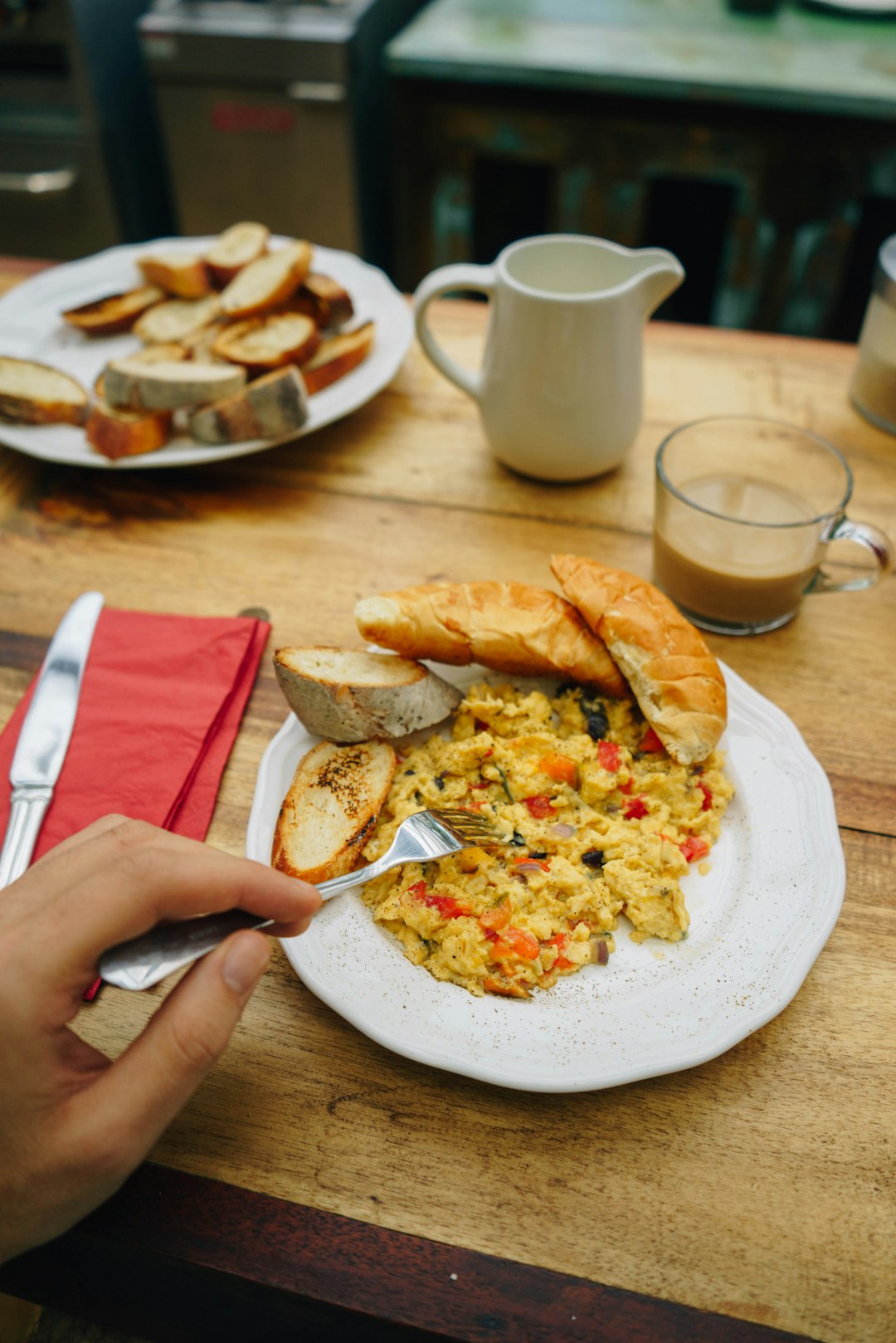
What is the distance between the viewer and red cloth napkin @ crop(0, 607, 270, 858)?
1.29 metres

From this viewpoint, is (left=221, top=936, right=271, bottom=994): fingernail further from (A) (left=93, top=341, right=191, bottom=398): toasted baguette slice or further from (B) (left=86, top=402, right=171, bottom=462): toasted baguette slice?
(A) (left=93, top=341, right=191, bottom=398): toasted baguette slice

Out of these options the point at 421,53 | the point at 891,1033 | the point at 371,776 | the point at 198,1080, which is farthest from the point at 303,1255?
the point at 421,53

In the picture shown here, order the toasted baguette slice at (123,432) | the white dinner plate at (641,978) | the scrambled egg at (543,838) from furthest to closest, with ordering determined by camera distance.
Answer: the toasted baguette slice at (123,432) → the scrambled egg at (543,838) → the white dinner plate at (641,978)

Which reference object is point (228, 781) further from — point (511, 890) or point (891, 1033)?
point (891, 1033)

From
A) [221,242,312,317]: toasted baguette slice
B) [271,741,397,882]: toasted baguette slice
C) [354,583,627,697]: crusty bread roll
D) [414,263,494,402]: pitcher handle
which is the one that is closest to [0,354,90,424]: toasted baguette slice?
[221,242,312,317]: toasted baguette slice

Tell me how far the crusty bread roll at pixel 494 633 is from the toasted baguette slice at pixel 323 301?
0.99m

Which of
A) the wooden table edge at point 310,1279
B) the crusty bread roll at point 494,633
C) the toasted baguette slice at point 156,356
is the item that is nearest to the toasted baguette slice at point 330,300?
the toasted baguette slice at point 156,356

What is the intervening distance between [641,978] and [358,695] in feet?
1.71

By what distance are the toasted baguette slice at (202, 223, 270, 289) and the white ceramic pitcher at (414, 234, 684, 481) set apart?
0.67 m

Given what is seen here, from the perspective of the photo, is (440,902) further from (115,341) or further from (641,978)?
(115,341)

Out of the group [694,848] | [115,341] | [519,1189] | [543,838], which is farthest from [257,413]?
[519,1189]

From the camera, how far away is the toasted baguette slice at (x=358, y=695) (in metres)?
1.27

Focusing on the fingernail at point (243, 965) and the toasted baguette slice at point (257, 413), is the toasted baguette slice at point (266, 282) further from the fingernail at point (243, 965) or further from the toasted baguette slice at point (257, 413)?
the fingernail at point (243, 965)

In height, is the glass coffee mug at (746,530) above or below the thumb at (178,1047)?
below
